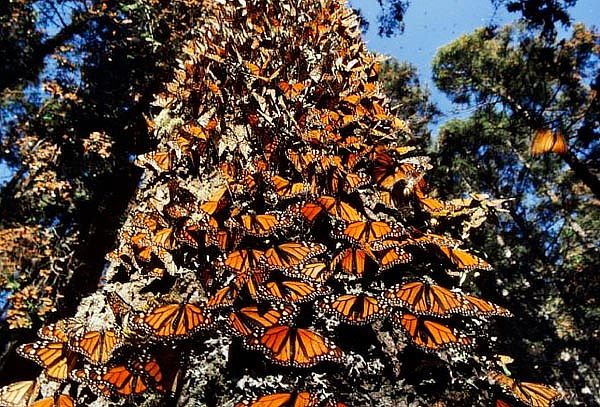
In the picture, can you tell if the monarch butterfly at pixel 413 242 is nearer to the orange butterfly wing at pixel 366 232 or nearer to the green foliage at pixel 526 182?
the orange butterfly wing at pixel 366 232

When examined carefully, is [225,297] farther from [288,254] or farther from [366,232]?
[366,232]

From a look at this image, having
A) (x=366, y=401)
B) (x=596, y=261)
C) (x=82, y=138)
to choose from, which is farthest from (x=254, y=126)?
(x=596, y=261)

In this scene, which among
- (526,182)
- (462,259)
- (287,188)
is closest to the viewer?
(462,259)

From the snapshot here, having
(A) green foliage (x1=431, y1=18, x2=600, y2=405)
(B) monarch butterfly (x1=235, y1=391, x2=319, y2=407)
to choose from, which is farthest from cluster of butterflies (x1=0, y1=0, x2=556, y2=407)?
(A) green foliage (x1=431, y1=18, x2=600, y2=405)

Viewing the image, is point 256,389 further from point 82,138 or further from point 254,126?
point 82,138

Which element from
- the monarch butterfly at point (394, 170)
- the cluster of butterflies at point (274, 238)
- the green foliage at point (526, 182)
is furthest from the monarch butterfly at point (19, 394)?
the green foliage at point (526, 182)

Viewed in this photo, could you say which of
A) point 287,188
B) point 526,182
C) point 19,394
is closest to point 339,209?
point 287,188

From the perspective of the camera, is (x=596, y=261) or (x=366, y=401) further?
(x=596, y=261)
